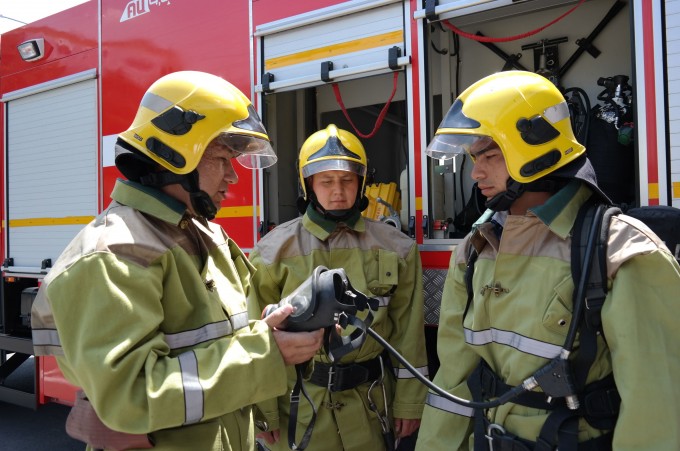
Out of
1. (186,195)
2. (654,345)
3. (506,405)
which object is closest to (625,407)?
(654,345)

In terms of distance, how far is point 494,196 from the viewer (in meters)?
1.79

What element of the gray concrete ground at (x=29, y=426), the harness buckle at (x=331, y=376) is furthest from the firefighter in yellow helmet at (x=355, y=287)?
the gray concrete ground at (x=29, y=426)

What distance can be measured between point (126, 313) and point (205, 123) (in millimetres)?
617

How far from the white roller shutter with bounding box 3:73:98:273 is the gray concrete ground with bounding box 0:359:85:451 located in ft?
2.99

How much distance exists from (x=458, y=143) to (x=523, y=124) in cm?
27

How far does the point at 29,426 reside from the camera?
191 inches

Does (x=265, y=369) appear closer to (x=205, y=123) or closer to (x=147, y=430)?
(x=147, y=430)

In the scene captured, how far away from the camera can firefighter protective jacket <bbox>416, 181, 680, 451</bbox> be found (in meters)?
1.36

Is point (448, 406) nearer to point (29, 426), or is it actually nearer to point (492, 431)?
point (492, 431)

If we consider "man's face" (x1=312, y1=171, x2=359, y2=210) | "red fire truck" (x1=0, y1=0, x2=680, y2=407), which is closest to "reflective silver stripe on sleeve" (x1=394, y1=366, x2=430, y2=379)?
"red fire truck" (x1=0, y1=0, x2=680, y2=407)

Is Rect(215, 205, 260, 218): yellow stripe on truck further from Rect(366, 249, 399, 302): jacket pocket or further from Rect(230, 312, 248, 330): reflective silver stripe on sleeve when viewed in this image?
Rect(230, 312, 248, 330): reflective silver stripe on sleeve

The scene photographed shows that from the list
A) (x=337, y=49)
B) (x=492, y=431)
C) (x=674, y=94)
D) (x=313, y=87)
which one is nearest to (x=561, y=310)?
(x=492, y=431)

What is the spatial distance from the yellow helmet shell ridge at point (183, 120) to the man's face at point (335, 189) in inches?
36.1

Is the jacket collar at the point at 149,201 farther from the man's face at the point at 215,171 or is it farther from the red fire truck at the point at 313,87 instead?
the red fire truck at the point at 313,87
